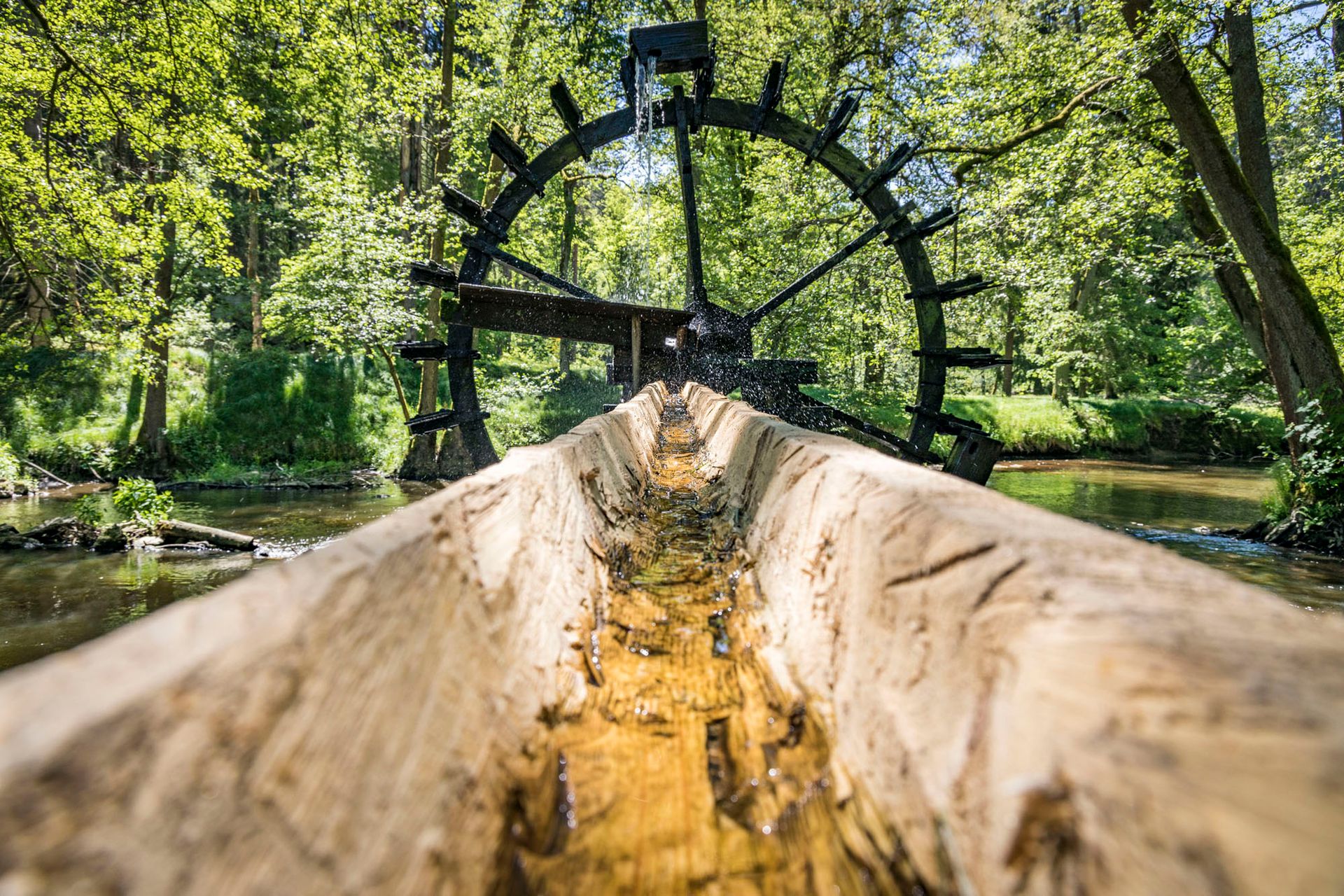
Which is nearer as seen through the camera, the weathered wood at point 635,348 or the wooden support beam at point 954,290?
the weathered wood at point 635,348

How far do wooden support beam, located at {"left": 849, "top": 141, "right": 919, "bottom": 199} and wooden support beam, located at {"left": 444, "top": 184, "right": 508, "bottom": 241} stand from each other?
15.6 ft

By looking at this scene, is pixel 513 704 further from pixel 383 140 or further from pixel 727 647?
pixel 383 140

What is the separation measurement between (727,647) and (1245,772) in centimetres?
112

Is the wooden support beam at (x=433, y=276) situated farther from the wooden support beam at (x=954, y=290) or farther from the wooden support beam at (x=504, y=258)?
the wooden support beam at (x=954, y=290)

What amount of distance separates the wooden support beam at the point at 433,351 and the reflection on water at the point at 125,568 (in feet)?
8.69

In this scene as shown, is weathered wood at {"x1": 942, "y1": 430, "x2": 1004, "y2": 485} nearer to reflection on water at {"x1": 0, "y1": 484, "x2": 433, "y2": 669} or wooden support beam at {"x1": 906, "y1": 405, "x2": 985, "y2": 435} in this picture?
wooden support beam at {"x1": 906, "y1": 405, "x2": 985, "y2": 435}

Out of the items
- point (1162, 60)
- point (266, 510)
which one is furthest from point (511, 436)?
point (1162, 60)

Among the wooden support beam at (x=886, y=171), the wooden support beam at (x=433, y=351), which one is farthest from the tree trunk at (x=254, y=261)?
the wooden support beam at (x=886, y=171)

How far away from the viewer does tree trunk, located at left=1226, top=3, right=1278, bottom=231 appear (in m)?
6.55

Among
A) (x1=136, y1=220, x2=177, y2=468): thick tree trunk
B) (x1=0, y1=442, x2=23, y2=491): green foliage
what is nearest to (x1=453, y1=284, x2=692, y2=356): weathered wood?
(x1=136, y1=220, x2=177, y2=468): thick tree trunk

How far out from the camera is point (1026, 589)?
0.76 meters

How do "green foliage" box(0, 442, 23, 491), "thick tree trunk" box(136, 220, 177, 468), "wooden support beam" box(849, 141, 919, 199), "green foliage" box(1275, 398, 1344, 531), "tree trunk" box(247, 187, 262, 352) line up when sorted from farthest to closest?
1. "tree trunk" box(247, 187, 262, 352)
2. "thick tree trunk" box(136, 220, 177, 468)
3. "green foliage" box(0, 442, 23, 491)
4. "wooden support beam" box(849, 141, 919, 199)
5. "green foliage" box(1275, 398, 1344, 531)

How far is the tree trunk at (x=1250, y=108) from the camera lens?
6.55 meters

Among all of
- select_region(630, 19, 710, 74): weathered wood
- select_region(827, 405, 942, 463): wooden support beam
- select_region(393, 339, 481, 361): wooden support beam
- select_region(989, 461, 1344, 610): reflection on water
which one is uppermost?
select_region(630, 19, 710, 74): weathered wood
